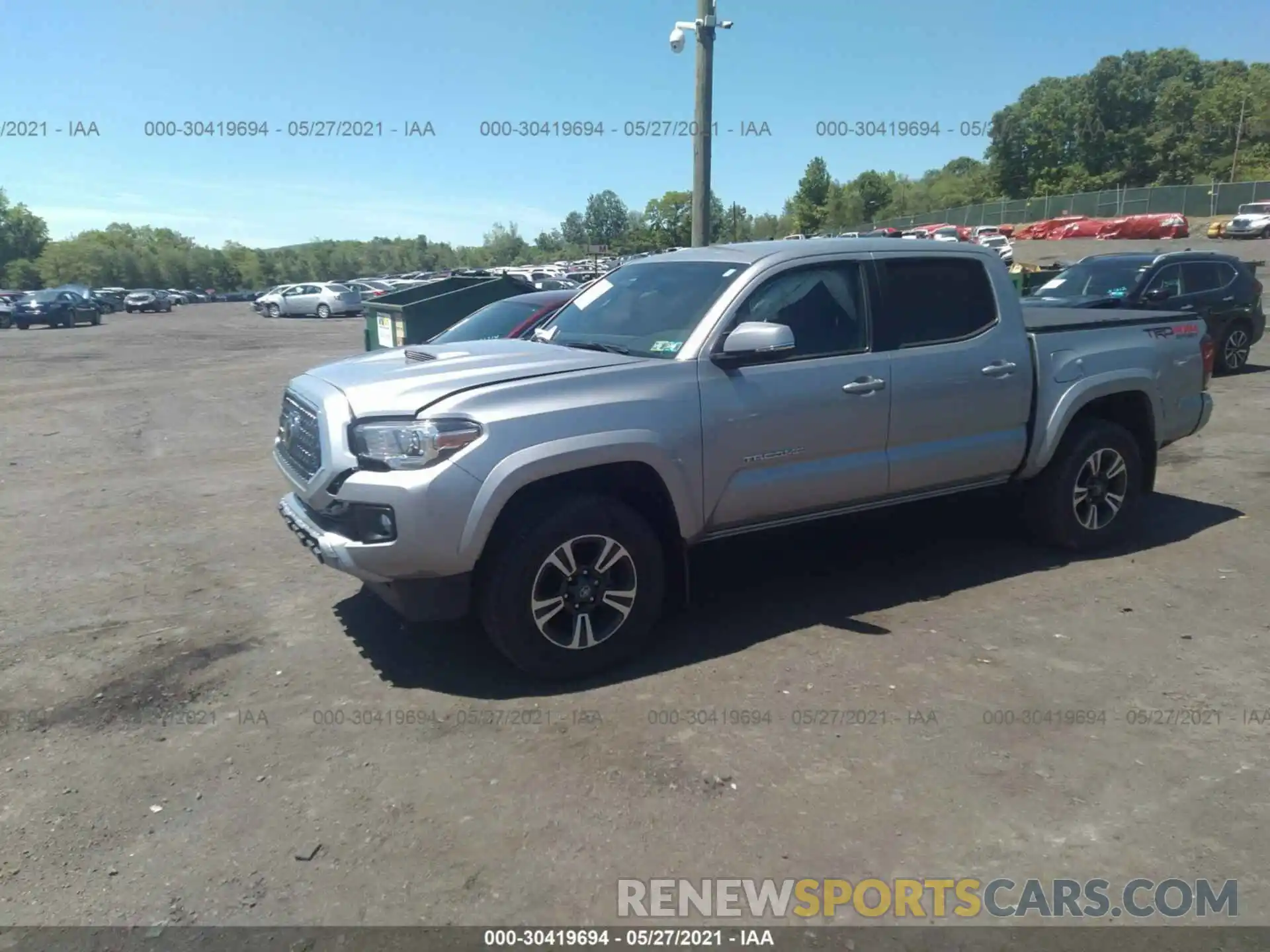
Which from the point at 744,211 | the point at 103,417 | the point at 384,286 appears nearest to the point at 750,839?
the point at 103,417

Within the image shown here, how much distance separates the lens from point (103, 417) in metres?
12.2

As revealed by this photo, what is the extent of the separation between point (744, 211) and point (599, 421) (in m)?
63.4

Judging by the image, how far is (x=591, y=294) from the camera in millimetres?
5711

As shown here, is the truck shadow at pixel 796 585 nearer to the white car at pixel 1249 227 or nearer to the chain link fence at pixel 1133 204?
the white car at pixel 1249 227

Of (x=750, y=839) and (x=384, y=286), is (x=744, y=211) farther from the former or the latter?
(x=750, y=839)

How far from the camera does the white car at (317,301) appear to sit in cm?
4191

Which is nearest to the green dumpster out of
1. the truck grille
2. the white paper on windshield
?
the white paper on windshield

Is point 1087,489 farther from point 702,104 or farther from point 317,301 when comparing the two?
point 317,301

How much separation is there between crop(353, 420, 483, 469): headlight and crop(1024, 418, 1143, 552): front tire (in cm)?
370

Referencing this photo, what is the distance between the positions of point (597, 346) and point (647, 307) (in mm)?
390

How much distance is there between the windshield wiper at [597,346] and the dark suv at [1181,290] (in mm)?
7511

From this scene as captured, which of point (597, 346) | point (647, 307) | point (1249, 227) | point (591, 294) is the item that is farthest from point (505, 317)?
point (1249, 227)

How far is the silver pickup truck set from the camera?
13.4 feet

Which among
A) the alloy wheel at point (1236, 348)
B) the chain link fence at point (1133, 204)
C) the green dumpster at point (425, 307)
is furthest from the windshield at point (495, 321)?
the chain link fence at point (1133, 204)
